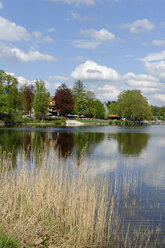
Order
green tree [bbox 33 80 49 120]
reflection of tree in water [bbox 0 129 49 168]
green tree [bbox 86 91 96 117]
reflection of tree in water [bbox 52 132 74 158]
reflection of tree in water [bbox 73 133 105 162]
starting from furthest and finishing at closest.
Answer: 1. green tree [bbox 86 91 96 117]
2. green tree [bbox 33 80 49 120]
3. reflection of tree in water [bbox 73 133 105 162]
4. reflection of tree in water [bbox 52 132 74 158]
5. reflection of tree in water [bbox 0 129 49 168]

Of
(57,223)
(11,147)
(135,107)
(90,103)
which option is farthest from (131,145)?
(90,103)

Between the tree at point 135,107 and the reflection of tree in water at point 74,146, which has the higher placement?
the tree at point 135,107

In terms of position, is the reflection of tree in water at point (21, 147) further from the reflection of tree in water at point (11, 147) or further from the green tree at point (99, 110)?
the green tree at point (99, 110)

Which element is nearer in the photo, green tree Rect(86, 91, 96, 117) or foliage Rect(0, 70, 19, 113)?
foliage Rect(0, 70, 19, 113)

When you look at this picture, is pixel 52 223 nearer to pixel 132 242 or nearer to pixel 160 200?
pixel 132 242

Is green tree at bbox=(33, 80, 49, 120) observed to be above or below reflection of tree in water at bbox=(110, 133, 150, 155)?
above

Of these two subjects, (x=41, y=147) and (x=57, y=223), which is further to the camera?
(x=41, y=147)

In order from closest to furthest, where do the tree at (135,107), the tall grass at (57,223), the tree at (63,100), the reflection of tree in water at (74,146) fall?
the tall grass at (57,223) < the reflection of tree in water at (74,146) < the tree at (63,100) < the tree at (135,107)

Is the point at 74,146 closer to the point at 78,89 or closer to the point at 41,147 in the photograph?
the point at 41,147

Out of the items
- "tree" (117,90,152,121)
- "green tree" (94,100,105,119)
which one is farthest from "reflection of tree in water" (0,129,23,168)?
"green tree" (94,100,105,119)

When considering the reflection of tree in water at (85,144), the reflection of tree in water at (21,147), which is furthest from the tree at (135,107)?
the reflection of tree in water at (21,147)

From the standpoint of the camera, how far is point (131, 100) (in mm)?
125688

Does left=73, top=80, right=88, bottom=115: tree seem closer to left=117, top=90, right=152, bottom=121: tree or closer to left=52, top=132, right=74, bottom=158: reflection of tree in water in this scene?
left=117, top=90, right=152, bottom=121: tree

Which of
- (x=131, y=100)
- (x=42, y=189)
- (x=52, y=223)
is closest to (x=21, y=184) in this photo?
(x=42, y=189)
